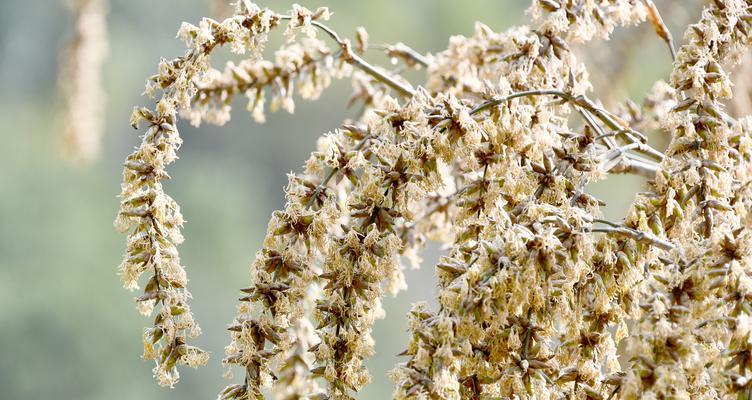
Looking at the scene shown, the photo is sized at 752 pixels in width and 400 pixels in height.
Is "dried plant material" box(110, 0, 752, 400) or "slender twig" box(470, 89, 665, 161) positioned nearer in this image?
"dried plant material" box(110, 0, 752, 400)

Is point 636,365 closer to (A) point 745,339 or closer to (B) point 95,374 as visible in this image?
(A) point 745,339

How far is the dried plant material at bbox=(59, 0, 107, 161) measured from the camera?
2053mm

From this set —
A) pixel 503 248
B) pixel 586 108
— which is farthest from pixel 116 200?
pixel 503 248

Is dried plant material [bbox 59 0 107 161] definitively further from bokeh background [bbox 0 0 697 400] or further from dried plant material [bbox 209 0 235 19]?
bokeh background [bbox 0 0 697 400]

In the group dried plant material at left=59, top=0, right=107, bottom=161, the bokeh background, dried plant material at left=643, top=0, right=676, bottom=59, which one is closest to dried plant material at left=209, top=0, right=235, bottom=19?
dried plant material at left=59, top=0, right=107, bottom=161

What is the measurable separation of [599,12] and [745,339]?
0.52m

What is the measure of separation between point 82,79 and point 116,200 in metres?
10.9

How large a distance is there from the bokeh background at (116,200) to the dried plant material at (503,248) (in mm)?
8314

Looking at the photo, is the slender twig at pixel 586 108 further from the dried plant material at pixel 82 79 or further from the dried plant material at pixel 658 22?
the dried plant material at pixel 82 79

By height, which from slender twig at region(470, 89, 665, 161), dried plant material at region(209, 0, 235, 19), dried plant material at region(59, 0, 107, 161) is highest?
dried plant material at region(59, 0, 107, 161)

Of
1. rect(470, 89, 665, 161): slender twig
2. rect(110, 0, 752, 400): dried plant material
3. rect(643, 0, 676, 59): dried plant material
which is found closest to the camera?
rect(110, 0, 752, 400): dried plant material

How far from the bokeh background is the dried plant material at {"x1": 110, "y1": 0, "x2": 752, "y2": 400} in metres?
8.31

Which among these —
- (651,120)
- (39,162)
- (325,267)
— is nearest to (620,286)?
(325,267)

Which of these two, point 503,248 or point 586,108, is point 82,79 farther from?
point 503,248
